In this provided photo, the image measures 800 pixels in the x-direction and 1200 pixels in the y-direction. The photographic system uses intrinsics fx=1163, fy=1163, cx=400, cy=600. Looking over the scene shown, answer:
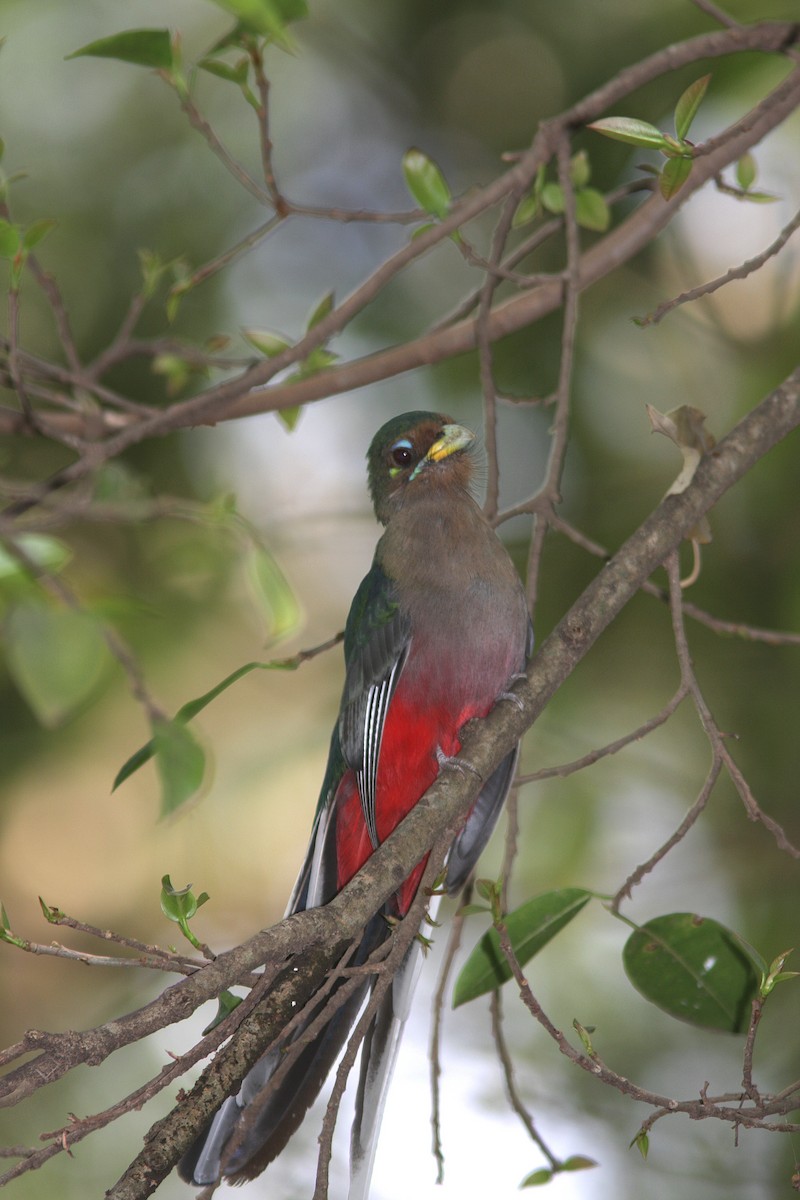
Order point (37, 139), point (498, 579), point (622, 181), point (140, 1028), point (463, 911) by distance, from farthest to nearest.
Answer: point (37, 139), point (622, 181), point (498, 579), point (463, 911), point (140, 1028)

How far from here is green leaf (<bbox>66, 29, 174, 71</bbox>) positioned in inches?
84.0

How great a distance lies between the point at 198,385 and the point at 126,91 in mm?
1410

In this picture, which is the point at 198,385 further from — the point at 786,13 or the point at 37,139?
the point at 786,13

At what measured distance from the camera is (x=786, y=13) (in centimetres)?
427

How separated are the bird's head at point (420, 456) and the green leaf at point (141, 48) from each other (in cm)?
111

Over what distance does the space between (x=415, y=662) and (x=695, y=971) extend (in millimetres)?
984

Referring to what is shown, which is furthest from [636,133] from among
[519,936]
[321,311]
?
[519,936]

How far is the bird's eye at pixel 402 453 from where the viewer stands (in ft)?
10.2

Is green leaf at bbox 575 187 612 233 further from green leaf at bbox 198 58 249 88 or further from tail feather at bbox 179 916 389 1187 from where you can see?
tail feather at bbox 179 916 389 1187

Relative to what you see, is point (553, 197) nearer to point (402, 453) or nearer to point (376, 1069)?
point (402, 453)

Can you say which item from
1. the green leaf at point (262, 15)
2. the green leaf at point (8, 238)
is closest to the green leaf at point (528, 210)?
the green leaf at point (262, 15)

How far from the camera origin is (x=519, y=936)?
8.18 feet

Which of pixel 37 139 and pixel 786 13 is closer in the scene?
pixel 786 13

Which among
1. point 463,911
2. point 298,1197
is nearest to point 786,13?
point 463,911
